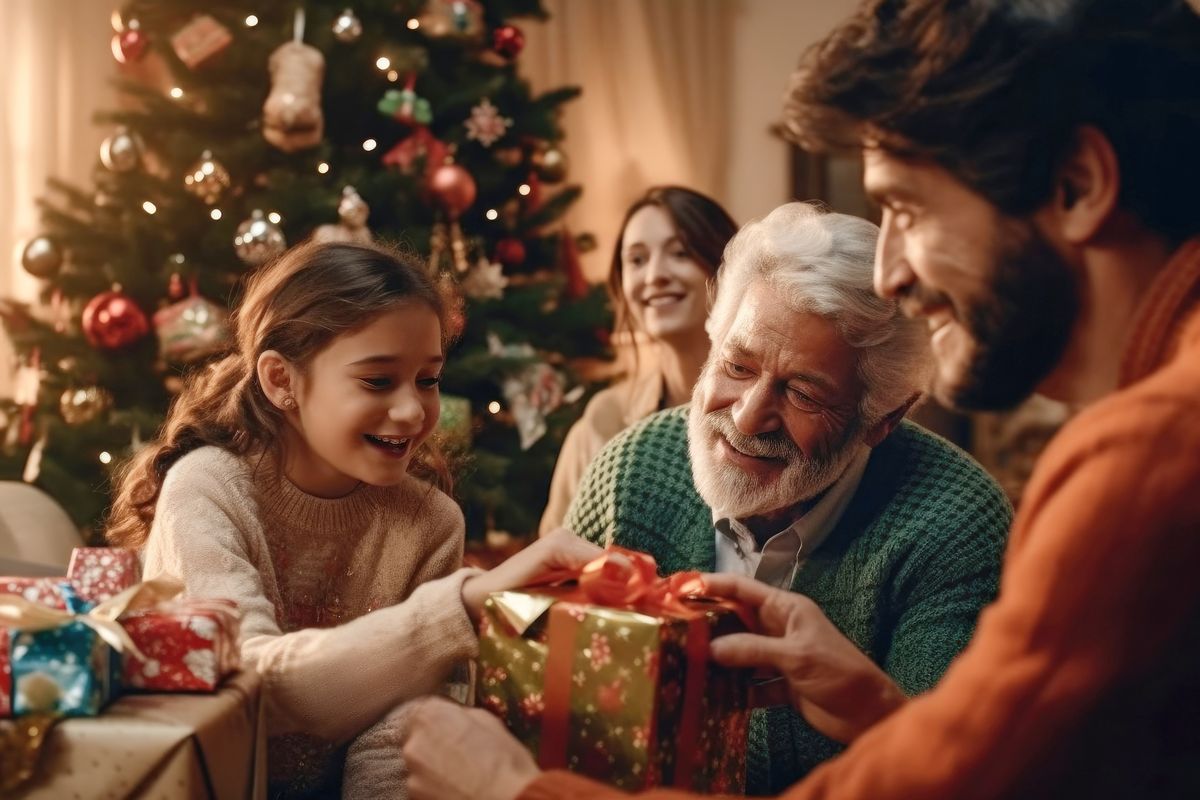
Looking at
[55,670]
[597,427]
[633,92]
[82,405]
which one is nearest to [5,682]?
[55,670]

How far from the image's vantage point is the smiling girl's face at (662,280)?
3717 millimetres

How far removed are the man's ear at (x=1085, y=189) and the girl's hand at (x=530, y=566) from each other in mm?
598

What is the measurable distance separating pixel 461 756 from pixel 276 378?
896mm

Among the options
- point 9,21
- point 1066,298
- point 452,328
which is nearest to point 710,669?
point 1066,298

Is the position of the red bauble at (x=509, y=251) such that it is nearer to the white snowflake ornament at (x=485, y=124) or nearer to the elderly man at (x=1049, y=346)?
the white snowflake ornament at (x=485, y=124)

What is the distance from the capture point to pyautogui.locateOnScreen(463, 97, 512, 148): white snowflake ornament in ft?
14.6

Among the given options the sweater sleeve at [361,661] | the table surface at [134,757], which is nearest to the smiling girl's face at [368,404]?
the sweater sleeve at [361,661]

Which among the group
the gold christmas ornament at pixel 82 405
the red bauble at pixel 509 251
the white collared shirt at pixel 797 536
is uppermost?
the white collared shirt at pixel 797 536

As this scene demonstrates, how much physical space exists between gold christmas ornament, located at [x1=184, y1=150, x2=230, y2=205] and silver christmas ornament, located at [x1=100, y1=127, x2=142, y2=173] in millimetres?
161

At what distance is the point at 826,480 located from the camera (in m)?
1.79

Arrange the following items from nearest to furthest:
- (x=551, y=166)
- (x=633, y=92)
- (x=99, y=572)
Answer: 1. (x=99, y=572)
2. (x=551, y=166)
3. (x=633, y=92)

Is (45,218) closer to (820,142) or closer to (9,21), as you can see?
(9,21)

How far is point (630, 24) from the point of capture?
582 cm

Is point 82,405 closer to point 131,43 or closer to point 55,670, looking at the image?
point 131,43
